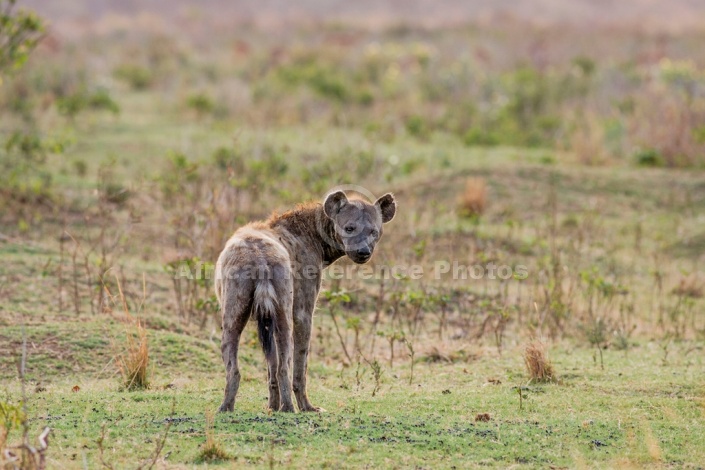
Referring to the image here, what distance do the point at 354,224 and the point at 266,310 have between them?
1.47 metres

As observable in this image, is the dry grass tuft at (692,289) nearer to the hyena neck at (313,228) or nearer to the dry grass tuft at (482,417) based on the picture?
the hyena neck at (313,228)

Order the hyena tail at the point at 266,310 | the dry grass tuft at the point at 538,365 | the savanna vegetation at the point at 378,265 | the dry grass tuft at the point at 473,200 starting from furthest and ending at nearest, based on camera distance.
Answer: the dry grass tuft at the point at 473,200 < the dry grass tuft at the point at 538,365 < the hyena tail at the point at 266,310 < the savanna vegetation at the point at 378,265

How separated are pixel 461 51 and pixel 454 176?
979 inches

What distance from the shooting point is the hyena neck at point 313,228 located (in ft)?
28.5

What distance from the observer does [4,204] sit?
48.3 ft

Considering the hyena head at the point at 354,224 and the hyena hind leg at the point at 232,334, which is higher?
the hyena head at the point at 354,224

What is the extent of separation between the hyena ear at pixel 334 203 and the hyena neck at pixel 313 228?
8 centimetres

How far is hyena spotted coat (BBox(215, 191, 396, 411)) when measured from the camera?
24.4 feet

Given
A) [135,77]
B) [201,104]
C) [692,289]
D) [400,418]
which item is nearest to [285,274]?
[400,418]

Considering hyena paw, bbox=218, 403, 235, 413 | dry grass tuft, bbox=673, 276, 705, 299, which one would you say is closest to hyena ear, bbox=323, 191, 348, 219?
hyena paw, bbox=218, 403, 235, 413

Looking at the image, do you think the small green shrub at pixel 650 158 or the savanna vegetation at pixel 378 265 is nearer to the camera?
the savanna vegetation at pixel 378 265

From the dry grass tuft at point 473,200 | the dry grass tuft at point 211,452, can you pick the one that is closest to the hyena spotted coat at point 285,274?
the dry grass tuft at point 211,452

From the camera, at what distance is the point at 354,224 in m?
8.60

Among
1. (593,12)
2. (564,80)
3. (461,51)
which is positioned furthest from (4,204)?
(593,12)
